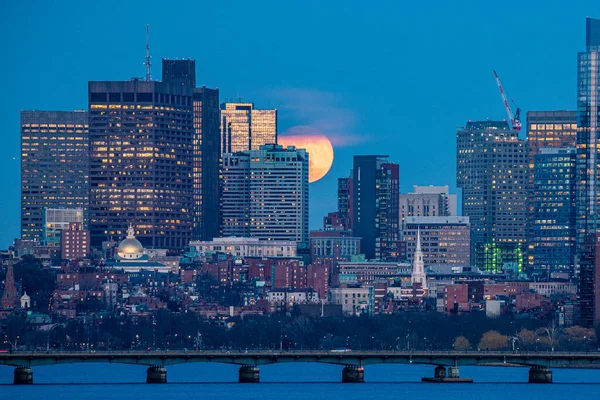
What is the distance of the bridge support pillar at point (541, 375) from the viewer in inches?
6973

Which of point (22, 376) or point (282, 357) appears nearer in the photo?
point (282, 357)

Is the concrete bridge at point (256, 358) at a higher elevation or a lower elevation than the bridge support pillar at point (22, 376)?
higher

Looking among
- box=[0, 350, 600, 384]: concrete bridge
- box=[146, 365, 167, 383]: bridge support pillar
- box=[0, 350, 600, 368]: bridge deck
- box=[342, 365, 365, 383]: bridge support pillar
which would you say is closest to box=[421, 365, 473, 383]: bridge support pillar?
box=[0, 350, 600, 384]: concrete bridge

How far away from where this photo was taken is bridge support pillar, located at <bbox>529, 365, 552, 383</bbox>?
6973 inches

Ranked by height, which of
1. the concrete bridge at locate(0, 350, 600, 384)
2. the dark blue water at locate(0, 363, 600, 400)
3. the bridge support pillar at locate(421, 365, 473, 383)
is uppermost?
the concrete bridge at locate(0, 350, 600, 384)

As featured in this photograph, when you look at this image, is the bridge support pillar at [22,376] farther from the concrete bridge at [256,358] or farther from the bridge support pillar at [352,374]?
the bridge support pillar at [352,374]

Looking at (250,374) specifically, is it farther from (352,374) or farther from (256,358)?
(352,374)

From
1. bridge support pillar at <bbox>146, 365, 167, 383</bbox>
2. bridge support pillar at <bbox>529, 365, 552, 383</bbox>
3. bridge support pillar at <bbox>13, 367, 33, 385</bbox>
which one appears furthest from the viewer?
bridge support pillar at <bbox>529, 365, 552, 383</bbox>

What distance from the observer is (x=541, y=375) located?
17750 centimetres

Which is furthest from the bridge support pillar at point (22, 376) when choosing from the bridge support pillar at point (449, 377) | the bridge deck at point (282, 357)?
the bridge support pillar at point (449, 377)

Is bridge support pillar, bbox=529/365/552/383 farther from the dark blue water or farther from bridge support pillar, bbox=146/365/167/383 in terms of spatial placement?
bridge support pillar, bbox=146/365/167/383

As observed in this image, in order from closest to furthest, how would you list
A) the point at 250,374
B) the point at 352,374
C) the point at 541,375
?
the point at 250,374
the point at 541,375
the point at 352,374
